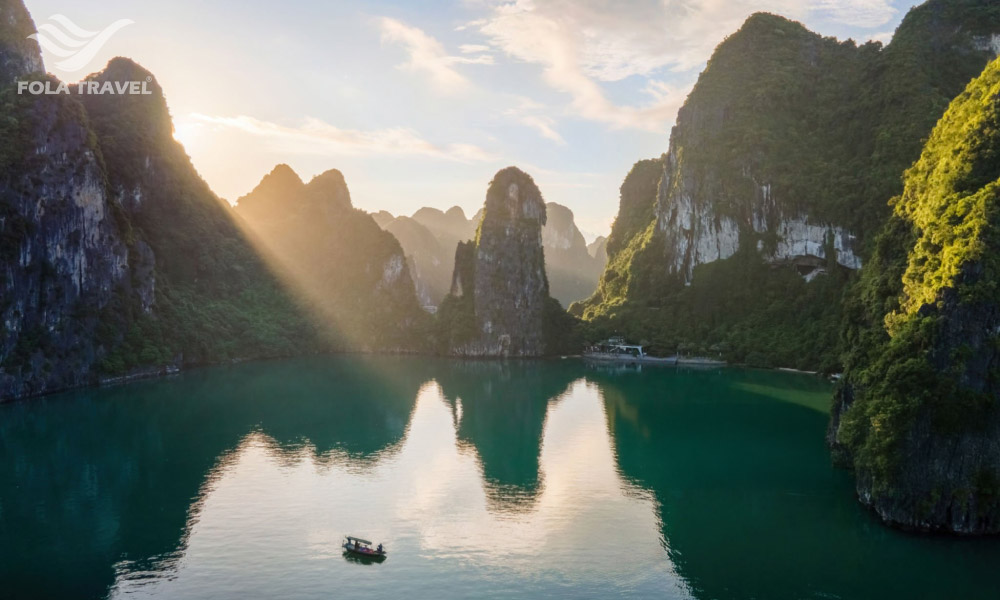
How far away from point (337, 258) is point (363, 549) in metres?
79.6

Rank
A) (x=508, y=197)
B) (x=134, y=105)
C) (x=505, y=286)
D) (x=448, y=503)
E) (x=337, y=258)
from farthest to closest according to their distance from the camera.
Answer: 1. (x=337, y=258)
2. (x=508, y=197)
3. (x=505, y=286)
4. (x=134, y=105)
5. (x=448, y=503)

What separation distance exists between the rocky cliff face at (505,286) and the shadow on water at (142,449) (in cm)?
1850

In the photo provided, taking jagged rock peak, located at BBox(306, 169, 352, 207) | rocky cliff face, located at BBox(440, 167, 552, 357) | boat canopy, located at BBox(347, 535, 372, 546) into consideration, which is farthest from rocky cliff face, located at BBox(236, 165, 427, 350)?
boat canopy, located at BBox(347, 535, 372, 546)

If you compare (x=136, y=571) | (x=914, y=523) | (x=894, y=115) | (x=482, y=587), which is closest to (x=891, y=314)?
(x=914, y=523)

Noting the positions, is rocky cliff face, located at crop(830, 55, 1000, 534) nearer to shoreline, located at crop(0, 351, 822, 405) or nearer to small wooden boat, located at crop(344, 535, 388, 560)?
small wooden boat, located at crop(344, 535, 388, 560)

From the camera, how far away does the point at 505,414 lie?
4922 centimetres

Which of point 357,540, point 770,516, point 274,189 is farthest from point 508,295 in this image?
point 357,540

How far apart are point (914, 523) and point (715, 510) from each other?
6582 millimetres

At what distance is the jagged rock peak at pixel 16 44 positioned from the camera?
58.4m

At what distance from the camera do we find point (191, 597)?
20375 mm

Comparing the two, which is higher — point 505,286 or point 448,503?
point 505,286

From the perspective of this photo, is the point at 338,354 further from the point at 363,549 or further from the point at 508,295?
the point at 363,549

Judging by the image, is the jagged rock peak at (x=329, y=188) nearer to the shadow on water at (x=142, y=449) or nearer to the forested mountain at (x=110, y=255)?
the forested mountain at (x=110, y=255)

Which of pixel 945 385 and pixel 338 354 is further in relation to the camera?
pixel 338 354
